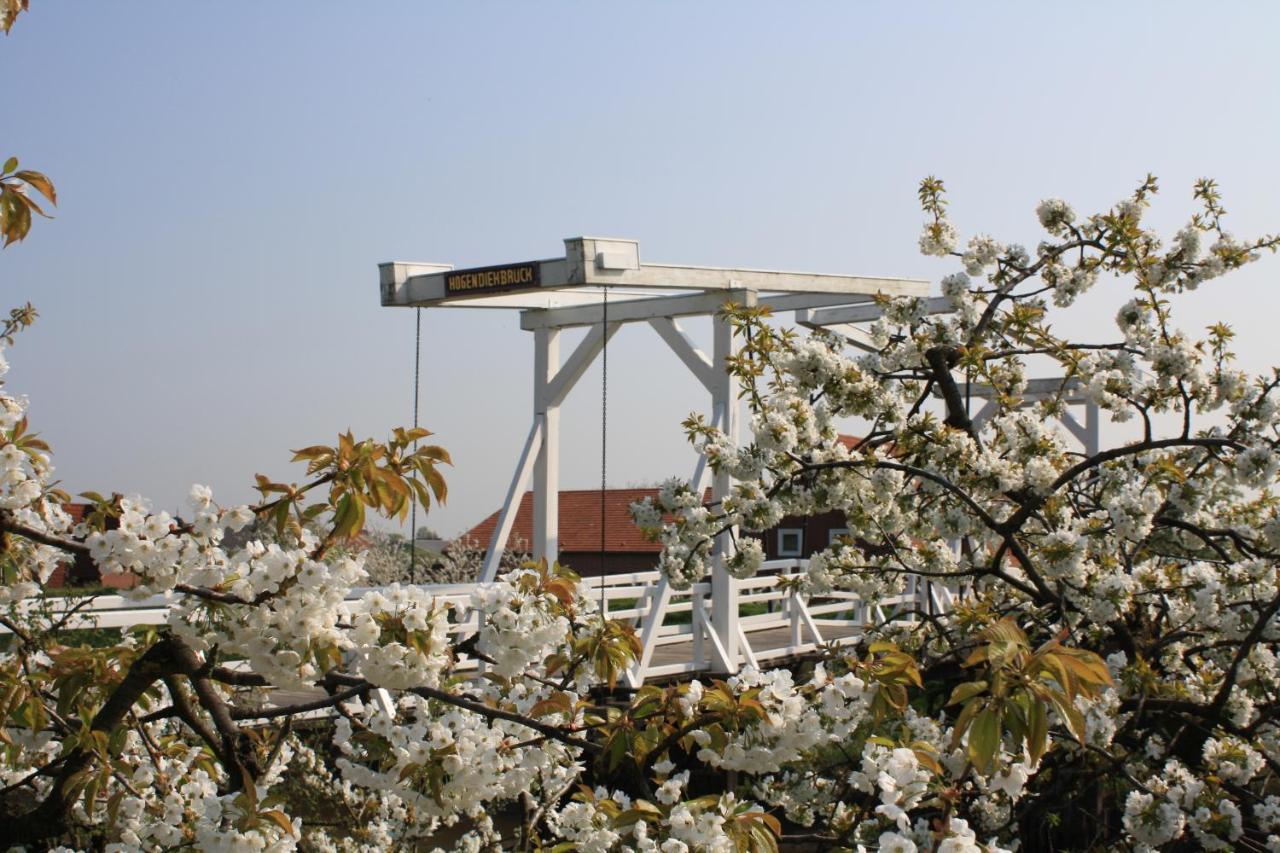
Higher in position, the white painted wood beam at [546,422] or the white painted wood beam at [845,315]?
the white painted wood beam at [845,315]

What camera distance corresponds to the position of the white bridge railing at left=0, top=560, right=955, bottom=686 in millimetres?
7570

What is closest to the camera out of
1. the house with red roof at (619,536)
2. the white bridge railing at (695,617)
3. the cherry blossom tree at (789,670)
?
the cherry blossom tree at (789,670)

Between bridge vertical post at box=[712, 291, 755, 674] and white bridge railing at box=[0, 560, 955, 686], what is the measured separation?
0.05 m

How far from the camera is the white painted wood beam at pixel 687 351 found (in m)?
9.80

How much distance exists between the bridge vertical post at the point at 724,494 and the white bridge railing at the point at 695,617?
0.16 feet

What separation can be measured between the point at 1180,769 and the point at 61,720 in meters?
3.72

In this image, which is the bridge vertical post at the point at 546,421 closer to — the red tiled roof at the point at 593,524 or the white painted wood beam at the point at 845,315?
the white painted wood beam at the point at 845,315

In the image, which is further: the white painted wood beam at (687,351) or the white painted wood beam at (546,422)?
the white painted wood beam at (546,422)

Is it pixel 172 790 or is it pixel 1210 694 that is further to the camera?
pixel 1210 694

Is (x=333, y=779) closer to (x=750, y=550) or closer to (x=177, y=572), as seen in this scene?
(x=750, y=550)

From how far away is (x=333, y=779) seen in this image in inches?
269

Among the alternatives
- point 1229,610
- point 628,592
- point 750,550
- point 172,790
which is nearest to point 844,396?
point 750,550

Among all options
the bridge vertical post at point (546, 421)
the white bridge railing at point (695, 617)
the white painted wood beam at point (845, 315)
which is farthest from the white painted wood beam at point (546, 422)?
the white painted wood beam at point (845, 315)

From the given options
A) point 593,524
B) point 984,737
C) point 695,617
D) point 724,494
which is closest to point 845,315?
point 695,617
